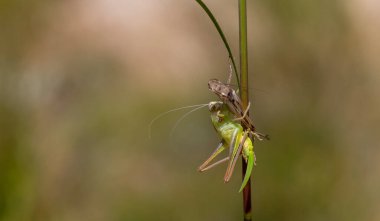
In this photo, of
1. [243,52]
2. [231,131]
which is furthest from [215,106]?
[243,52]

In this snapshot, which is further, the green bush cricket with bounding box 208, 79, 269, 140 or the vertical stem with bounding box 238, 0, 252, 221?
the green bush cricket with bounding box 208, 79, 269, 140

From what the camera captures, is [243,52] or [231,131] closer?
[243,52]

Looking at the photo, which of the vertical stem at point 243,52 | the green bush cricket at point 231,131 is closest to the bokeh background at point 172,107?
the green bush cricket at point 231,131

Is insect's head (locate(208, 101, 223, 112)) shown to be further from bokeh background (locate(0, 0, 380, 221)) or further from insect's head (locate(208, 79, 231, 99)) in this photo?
bokeh background (locate(0, 0, 380, 221))

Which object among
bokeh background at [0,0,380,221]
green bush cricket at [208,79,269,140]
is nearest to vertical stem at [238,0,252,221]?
green bush cricket at [208,79,269,140]

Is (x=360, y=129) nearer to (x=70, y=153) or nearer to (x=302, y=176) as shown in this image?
(x=302, y=176)

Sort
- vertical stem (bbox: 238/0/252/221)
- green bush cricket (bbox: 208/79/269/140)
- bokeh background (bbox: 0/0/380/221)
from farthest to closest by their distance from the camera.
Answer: bokeh background (bbox: 0/0/380/221), green bush cricket (bbox: 208/79/269/140), vertical stem (bbox: 238/0/252/221)

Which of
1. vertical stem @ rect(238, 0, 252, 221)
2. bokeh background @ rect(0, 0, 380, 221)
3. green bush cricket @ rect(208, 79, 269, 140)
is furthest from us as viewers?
bokeh background @ rect(0, 0, 380, 221)

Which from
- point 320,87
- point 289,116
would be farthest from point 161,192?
point 320,87

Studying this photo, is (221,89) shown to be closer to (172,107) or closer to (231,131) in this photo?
(231,131)

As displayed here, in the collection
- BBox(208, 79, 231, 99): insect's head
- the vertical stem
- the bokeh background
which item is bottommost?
the bokeh background
